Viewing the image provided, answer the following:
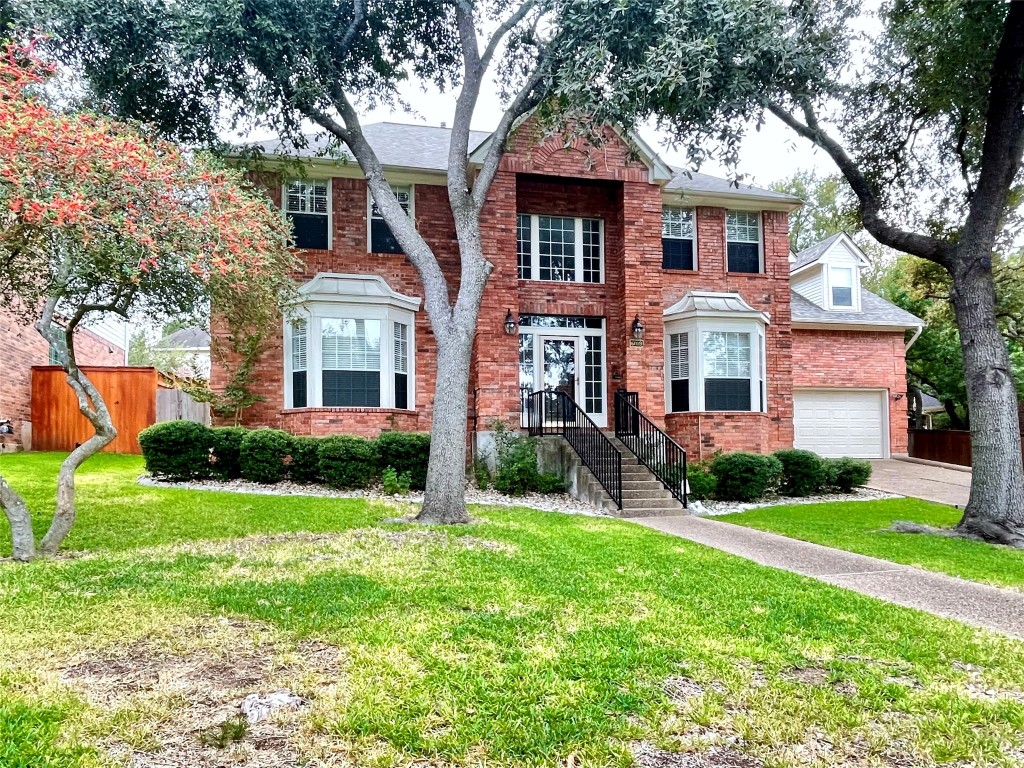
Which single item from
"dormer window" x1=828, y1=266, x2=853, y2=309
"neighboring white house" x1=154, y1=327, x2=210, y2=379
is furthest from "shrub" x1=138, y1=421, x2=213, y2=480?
"neighboring white house" x1=154, y1=327, x2=210, y2=379

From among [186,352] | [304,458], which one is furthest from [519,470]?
[186,352]

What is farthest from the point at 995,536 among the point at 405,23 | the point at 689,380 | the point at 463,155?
the point at 405,23

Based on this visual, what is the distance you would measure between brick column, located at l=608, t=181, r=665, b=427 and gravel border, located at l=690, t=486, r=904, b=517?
2408 mm

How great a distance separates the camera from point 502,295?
1392 centimetres

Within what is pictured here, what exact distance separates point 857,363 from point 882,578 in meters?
14.2

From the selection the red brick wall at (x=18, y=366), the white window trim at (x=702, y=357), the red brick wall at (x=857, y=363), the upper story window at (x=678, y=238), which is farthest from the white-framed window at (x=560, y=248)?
the red brick wall at (x=18, y=366)

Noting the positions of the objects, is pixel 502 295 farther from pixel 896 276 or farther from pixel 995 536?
pixel 896 276

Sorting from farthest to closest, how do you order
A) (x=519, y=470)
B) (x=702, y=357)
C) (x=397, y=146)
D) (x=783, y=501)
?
1. (x=397, y=146)
2. (x=702, y=357)
3. (x=783, y=501)
4. (x=519, y=470)

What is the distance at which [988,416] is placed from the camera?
385 inches

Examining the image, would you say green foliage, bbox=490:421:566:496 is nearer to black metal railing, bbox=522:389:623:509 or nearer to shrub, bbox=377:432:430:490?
black metal railing, bbox=522:389:623:509

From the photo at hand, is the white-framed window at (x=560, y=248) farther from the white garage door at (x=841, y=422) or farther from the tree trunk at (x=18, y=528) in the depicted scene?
the tree trunk at (x=18, y=528)

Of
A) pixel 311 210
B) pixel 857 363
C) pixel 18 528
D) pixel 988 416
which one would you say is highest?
pixel 311 210

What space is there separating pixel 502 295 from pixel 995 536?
9032mm

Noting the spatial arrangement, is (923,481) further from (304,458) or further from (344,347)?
(304,458)
